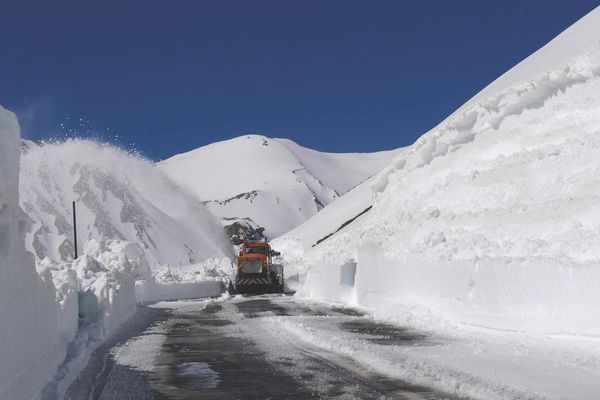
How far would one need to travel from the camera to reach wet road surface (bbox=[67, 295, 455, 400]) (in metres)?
7.85

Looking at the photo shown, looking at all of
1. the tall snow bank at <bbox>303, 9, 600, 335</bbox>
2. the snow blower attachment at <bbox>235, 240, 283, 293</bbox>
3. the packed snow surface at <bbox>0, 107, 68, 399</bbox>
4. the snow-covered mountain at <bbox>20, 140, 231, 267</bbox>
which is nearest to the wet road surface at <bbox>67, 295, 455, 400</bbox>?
the packed snow surface at <bbox>0, 107, 68, 399</bbox>

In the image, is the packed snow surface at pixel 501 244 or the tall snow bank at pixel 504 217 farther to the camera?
the tall snow bank at pixel 504 217

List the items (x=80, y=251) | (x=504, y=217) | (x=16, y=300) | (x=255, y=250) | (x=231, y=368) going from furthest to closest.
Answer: (x=80, y=251) < (x=255, y=250) < (x=504, y=217) < (x=231, y=368) < (x=16, y=300)

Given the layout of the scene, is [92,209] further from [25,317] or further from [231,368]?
[25,317]

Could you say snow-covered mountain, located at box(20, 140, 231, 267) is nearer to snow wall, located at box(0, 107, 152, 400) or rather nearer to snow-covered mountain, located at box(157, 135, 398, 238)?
snow-covered mountain, located at box(157, 135, 398, 238)

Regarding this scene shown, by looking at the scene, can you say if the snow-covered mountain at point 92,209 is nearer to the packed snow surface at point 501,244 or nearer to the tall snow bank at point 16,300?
the packed snow surface at point 501,244

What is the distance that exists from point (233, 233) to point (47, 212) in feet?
120

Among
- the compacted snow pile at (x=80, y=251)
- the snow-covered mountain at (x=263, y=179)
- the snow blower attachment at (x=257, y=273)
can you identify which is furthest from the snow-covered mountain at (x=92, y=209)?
the snow-covered mountain at (x=263, y=179)

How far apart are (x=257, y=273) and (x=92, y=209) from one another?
34.2m

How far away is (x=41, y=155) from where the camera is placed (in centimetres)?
7306

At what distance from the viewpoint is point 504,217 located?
15914 millimetres

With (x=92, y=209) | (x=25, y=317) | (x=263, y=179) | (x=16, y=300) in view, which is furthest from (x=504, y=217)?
(x=263, y=179)

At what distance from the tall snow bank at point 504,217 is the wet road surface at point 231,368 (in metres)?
2.01

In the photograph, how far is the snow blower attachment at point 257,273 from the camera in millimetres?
36250
